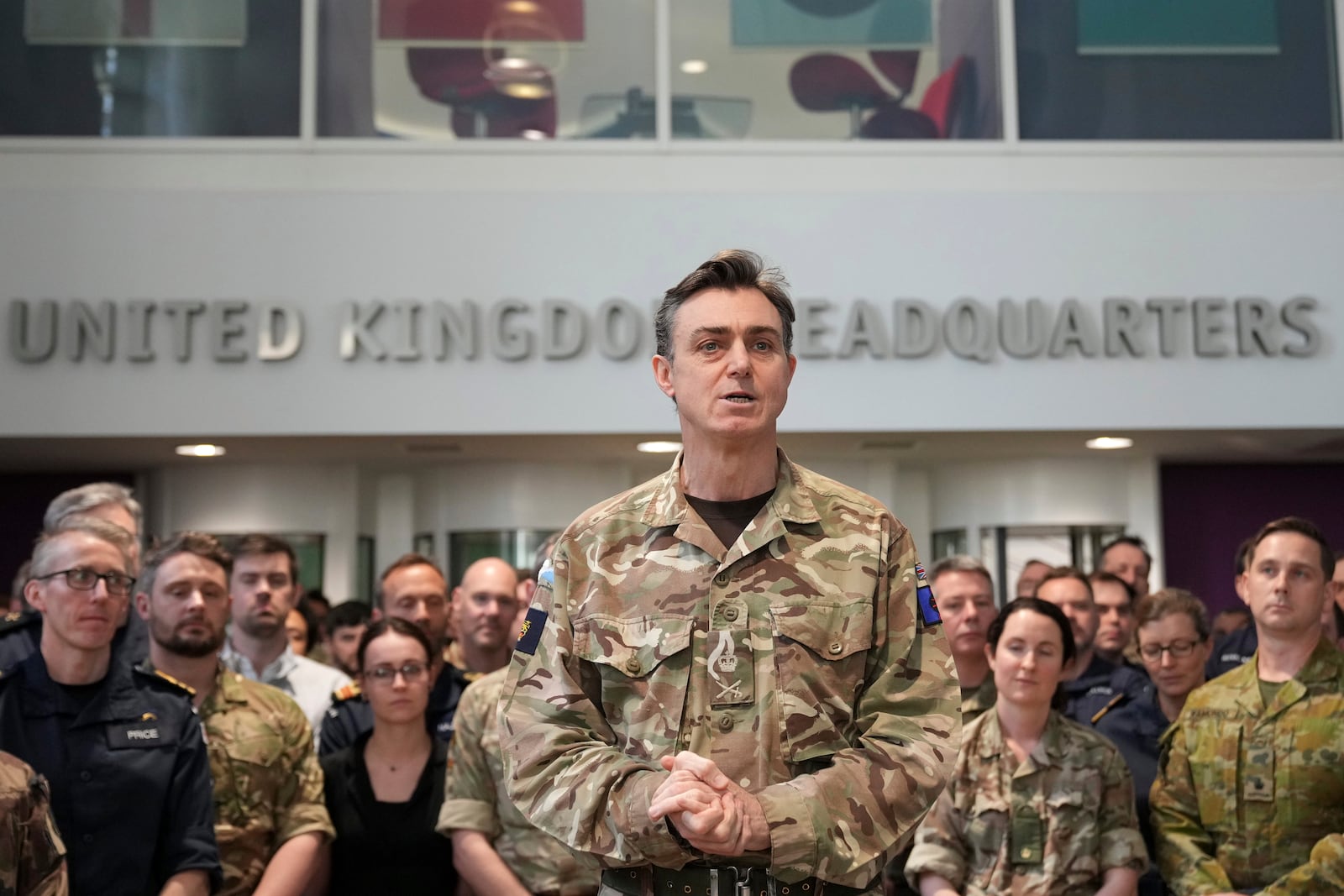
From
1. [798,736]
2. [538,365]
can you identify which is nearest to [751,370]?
[798,736]

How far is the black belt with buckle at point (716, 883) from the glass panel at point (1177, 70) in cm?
619

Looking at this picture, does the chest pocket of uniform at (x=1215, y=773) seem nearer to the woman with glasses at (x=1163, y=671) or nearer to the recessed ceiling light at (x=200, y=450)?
the woman with glasses at (x=1163, y=671)

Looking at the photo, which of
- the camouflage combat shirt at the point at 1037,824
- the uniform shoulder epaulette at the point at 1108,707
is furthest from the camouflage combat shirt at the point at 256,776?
the uniform shoulder epaulette at the point at 1108,707

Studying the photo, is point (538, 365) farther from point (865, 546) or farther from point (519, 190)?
point (865, 546)

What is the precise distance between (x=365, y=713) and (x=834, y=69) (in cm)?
461

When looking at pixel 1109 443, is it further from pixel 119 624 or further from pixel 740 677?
pixel 740 677

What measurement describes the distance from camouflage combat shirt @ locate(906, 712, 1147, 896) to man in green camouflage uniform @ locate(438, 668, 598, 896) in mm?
899

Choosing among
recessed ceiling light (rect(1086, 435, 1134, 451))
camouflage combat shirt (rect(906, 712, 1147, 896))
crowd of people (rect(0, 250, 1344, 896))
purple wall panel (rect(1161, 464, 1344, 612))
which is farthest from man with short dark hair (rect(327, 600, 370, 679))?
purple wall panel (rect(1161, 464, 1344, 612))

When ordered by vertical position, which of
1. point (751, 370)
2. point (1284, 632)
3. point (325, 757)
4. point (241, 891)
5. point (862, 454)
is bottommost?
point (241, 891)

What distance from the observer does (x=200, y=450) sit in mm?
7773

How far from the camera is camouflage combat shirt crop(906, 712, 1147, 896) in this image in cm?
346

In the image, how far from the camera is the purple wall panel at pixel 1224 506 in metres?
8.81

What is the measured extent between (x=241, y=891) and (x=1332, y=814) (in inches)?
105

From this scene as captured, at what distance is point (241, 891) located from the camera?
11.5ft
